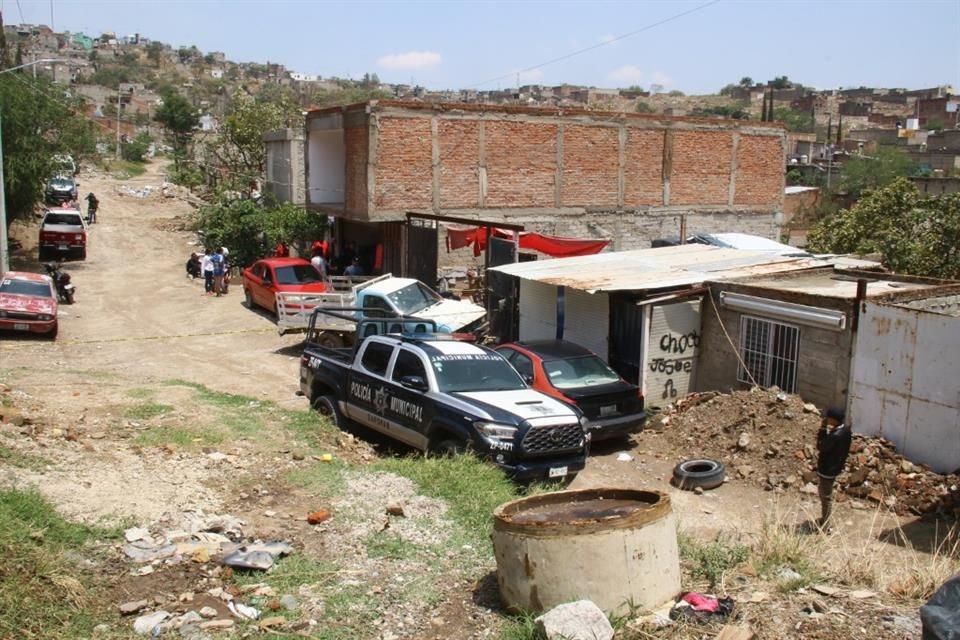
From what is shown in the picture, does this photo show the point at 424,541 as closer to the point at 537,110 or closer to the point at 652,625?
the point at 652,625

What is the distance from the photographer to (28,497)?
7.80 metres

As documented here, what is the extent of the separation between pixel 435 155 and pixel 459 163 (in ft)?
2.93

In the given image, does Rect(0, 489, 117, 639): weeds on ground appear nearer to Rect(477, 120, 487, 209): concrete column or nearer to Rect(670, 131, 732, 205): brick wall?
Rect(477, 120, 487, 209): concrete column

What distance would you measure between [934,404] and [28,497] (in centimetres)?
1095

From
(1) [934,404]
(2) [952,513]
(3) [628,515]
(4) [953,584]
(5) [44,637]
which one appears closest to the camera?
(4) [953,584]

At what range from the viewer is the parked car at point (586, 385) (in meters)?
13.9

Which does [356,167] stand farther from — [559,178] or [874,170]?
[874,170]

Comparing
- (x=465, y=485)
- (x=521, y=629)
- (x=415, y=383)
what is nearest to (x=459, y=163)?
(x=415, y=383)

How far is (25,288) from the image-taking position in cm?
2270

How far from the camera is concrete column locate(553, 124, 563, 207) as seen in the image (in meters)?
30.4

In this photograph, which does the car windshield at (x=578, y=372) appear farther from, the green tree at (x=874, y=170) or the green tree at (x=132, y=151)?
the green tree at (x=132, y=151)

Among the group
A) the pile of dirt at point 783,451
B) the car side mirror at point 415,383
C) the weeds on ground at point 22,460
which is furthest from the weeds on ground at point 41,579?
the pile of dirt at point 783,451

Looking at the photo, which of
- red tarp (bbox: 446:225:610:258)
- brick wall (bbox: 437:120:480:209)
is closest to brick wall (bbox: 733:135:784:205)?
brick wall (bbox: 437:120:480:209)

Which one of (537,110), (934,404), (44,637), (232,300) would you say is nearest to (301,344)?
(232,300)
